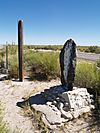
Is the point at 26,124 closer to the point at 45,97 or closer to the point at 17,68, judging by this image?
the point at 45,97

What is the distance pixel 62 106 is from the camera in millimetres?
7188

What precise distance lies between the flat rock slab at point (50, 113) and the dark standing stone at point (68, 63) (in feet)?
3.23

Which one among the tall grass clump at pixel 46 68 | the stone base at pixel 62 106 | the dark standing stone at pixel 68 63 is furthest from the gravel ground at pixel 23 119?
the tall grass clump at pixel 46 68

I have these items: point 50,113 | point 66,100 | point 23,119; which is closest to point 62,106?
point 66,100

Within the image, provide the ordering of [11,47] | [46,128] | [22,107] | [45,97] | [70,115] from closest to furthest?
1. [46,128]
2. [70,115]
3. [22,107]
4. [45,97]
5. [11,47]

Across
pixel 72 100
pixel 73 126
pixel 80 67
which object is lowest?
pixel 73 126

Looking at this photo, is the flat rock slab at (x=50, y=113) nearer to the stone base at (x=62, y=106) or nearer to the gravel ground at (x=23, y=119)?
the stone base at (x=62, y=106)

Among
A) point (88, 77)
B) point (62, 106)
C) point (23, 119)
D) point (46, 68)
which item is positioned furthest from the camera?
point (46, 68)

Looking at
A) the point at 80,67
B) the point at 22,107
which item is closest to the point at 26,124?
the point at 22,107

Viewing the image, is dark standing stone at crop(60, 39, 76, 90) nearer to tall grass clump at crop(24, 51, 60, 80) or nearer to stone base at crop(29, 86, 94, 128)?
stone base at crop(29, 86, 94, 128)

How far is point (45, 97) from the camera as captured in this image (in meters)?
8.01

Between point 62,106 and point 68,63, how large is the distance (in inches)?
53.6

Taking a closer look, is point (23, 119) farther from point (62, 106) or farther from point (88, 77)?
point (88, 77)

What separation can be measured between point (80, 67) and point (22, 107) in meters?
2.83
